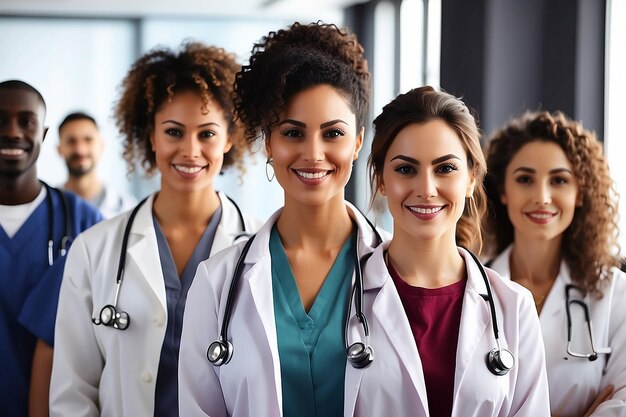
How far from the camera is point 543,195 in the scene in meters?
2.46

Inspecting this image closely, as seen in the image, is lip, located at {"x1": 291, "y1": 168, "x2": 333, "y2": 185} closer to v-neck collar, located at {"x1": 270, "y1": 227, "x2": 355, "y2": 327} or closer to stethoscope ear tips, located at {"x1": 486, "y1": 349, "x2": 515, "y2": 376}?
v-neck collar, located at {"x1": 270, "y1": 227, "x2": 355, "y2": 327}

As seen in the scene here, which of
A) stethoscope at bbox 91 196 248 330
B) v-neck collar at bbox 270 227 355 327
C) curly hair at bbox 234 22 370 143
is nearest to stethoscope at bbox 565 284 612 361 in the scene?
v-neck collar at bbox 270 227 355 327

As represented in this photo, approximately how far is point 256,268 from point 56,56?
6.48 meters

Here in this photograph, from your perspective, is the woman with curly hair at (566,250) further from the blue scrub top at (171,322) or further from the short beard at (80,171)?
the short beard at (80,171)

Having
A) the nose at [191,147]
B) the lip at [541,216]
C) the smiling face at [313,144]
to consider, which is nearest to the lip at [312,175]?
the smiling face at [313,144]

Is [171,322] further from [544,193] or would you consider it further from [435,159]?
[544,193]

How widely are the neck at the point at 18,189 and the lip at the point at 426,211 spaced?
4.15 feet

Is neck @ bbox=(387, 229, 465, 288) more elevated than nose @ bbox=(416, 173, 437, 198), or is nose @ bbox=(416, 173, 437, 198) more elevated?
nose @ bbox=(416, 173, 437, 198)

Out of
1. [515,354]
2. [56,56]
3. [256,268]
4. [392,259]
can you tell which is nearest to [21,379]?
[256,268]

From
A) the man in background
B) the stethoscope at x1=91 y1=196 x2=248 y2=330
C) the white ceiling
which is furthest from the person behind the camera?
the white ceiling

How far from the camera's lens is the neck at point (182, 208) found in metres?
2.43

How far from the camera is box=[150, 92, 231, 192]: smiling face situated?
92.8 inches

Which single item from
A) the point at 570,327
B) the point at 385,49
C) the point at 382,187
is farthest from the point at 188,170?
the point at 385,49

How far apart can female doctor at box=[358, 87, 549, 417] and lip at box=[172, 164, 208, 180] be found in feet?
2.09
